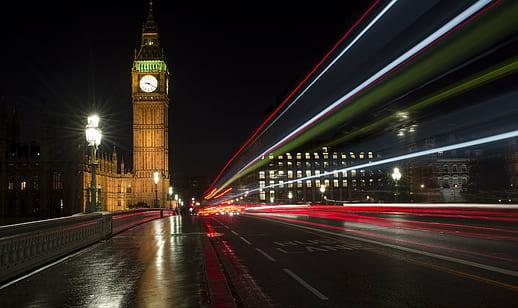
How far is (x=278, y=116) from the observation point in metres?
34.3

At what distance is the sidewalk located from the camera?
8805 millimetres

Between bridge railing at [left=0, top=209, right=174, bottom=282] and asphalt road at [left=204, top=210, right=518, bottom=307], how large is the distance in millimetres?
5132

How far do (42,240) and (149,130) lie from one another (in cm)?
10469

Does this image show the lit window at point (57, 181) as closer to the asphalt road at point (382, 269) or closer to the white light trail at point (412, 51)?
the white light trail at point (412, 51)

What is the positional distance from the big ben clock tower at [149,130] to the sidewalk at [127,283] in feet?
330

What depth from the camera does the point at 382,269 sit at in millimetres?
11617

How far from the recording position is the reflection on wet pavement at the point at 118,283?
8.84 m

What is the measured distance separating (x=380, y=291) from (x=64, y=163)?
7351cm

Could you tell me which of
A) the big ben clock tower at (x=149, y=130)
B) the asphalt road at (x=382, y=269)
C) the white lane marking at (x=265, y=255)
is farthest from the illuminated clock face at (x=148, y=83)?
the white lane marking at (x=265, y=255)

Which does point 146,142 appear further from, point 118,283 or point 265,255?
point 118,283

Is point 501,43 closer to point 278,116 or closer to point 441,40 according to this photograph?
point 441,40

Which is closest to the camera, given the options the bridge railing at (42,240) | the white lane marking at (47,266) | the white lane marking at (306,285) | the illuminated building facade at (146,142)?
the white lane marking at (306,285)

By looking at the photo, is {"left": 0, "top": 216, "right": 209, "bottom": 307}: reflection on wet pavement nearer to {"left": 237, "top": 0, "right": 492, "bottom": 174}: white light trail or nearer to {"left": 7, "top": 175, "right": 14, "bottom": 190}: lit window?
{"left": 237, "top": 0, "right": 492, "bottom": 174}: white light trail

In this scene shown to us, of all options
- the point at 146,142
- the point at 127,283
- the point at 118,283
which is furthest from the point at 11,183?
the point at 127,283
